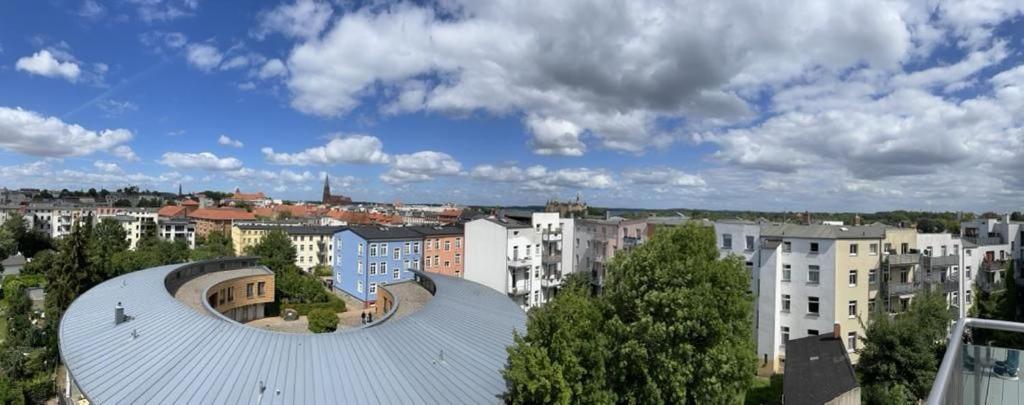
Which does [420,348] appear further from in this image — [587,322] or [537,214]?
[537,214]

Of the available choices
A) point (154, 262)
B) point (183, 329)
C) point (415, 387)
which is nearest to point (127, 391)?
point (183, 329)


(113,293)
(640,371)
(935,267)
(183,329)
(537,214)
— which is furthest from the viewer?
(537,214)

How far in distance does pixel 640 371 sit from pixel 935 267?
114 feet

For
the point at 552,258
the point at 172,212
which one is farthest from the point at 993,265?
the point at 172,212

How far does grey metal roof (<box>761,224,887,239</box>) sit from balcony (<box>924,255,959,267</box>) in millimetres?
4777

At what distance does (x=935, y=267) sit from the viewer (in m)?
38.8

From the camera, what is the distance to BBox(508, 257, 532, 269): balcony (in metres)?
49.0

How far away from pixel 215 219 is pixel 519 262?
308ft

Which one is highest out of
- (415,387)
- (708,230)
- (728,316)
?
(708,230)

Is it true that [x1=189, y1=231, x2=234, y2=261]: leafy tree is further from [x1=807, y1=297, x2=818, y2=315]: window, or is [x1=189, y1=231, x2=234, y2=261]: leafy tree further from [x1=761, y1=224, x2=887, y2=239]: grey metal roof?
[x1=807, y1=297, x2=818, y2=315]: window

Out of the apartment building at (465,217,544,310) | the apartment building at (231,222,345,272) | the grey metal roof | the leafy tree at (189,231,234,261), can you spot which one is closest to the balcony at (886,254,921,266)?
the grey metal roof

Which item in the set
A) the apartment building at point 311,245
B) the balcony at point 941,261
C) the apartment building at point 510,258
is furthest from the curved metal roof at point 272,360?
the apartment building at point 311,245

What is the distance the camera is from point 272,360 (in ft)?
54.3

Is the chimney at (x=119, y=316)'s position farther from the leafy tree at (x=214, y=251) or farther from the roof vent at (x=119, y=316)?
the leafy tree at (x=214, y=251)
